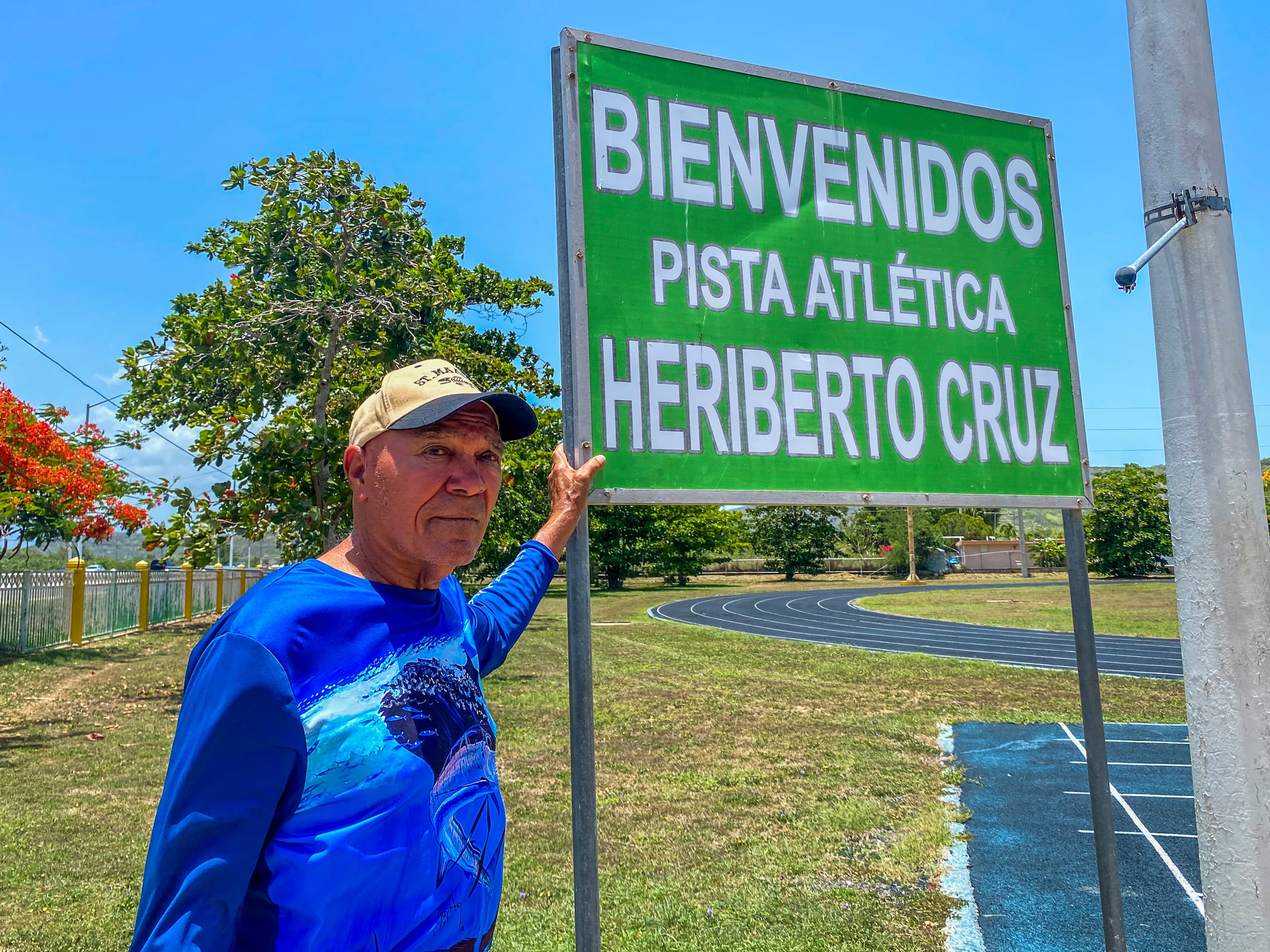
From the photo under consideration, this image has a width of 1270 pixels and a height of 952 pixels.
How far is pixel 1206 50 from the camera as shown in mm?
2404

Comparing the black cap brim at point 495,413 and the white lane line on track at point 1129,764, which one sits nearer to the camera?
the black cap brim at point 495,413

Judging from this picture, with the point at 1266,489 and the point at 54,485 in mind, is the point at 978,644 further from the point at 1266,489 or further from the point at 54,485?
the point at 54,485

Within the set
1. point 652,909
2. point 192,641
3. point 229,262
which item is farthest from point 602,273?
point 192,641

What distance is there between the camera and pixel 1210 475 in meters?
2.30

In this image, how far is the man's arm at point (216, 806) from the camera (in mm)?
1367

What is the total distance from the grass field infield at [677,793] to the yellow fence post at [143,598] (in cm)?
737

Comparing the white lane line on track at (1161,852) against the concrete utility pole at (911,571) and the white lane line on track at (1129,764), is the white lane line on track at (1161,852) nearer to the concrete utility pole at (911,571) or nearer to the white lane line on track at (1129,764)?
the white lane line on track at (1129,764)

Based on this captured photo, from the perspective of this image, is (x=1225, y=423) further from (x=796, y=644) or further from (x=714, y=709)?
(x=796, y=644)

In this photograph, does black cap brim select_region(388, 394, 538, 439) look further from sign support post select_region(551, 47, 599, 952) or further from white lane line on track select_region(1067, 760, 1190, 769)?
white lane line on track select_region(1067, 760, 1190, 769)

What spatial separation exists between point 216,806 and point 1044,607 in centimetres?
3394

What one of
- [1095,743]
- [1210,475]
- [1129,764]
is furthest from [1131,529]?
[1210,475]

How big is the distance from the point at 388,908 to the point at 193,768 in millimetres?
421

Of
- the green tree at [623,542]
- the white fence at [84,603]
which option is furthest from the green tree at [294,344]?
the green tree at [623,542]

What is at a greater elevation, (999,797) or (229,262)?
(229,262)
